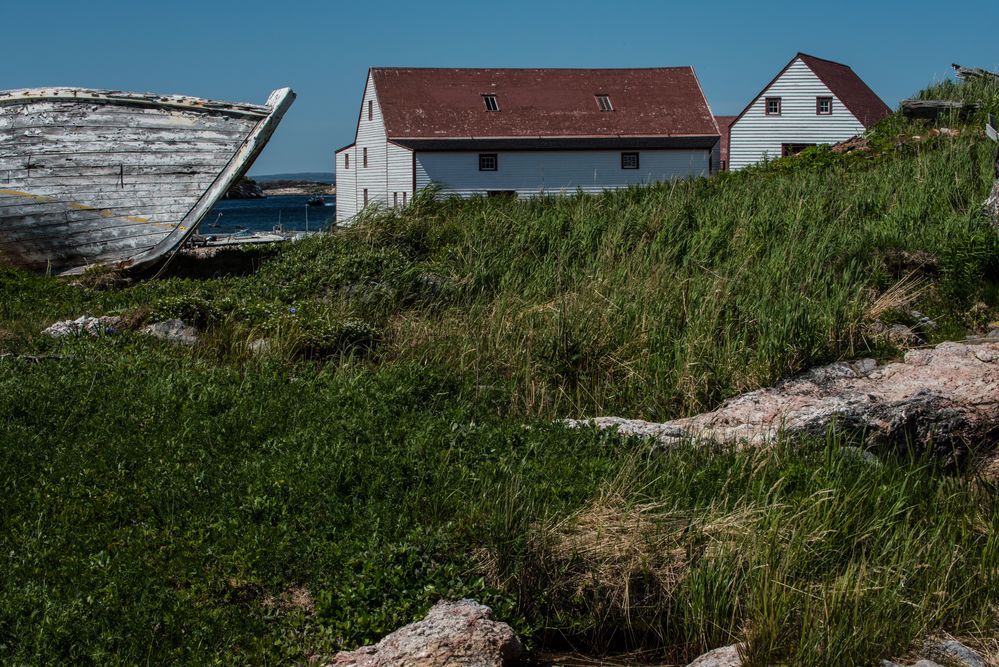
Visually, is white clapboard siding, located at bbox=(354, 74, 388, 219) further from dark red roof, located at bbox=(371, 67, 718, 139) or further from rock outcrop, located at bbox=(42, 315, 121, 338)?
rock outcrop, located at bbox=(42, 315, 121, 338)

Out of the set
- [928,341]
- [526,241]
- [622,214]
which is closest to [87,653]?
[928,341]

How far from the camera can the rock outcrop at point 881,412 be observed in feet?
21.6

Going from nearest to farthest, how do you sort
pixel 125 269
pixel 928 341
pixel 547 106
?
pixel 928 341
pixel 125 269
pixel 547 106

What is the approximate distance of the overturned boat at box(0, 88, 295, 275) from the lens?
12516mm

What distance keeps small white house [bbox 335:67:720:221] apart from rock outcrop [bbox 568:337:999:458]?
33177 mm

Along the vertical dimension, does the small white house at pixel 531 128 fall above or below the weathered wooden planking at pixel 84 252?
above

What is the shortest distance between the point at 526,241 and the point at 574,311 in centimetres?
280

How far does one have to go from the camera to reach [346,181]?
50.8m

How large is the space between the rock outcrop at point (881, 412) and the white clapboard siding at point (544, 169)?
33704 mm

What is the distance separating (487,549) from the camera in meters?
4.82

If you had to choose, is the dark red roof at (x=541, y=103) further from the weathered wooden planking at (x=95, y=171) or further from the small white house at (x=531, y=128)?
the weathered wooden planking at (x=95, y=171)

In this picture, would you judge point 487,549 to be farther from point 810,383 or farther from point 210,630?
point 810,383

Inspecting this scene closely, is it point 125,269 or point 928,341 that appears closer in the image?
point 928,341

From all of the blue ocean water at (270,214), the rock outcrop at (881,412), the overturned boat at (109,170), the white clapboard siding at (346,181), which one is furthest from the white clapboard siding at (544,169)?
the rock outcrop at (881,412)
